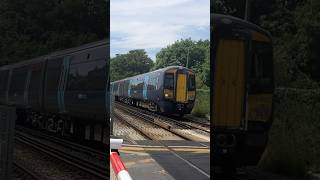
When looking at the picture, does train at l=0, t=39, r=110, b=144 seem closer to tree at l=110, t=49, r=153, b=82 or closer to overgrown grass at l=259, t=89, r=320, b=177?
tree at l=110, t=49, r=153, b=82

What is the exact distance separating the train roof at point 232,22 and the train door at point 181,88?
0.27 metres

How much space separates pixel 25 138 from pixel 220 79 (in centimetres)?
105


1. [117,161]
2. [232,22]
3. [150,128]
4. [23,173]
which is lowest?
[23,173]

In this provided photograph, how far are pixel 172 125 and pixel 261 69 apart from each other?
Result: 1.60 ft

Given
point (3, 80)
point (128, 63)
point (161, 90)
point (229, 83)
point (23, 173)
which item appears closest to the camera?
point (128, 63)

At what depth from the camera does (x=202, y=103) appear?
176 cm

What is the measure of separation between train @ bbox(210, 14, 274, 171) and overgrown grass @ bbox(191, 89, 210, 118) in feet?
0.10

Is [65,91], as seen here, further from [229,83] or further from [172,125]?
[229,83]

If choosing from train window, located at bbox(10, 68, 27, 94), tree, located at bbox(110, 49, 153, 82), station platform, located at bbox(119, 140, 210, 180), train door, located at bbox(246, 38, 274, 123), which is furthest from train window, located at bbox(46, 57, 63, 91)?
train door, located at bbox(246, 38, 274, 123)

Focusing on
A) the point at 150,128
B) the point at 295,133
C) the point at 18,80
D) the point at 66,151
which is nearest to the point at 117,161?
the point at 150,128

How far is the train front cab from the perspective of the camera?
5.77 feet

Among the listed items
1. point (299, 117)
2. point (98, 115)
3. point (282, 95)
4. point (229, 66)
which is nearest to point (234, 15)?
point (229, 66)

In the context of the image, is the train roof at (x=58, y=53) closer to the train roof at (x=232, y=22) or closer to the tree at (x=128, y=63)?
the tree at (x=128, y=63)

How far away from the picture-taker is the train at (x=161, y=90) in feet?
5.73
